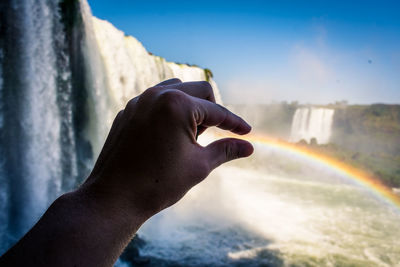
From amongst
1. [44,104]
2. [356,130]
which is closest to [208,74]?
[44,104]

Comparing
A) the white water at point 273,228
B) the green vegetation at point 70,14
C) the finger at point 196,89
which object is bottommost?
the white water at point 273,228

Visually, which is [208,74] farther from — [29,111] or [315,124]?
[315,124]

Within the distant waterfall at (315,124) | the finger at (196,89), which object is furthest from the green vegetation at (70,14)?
the distant waterfall at (315,124)

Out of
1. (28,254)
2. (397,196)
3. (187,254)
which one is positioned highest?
(28,254)

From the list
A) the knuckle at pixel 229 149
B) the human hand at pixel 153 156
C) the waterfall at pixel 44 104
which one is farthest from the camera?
the waterfall at pixel 44 104

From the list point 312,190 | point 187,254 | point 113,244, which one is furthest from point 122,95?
point 312,190

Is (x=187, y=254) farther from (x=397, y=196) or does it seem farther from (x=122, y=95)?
(x=397, y=196)

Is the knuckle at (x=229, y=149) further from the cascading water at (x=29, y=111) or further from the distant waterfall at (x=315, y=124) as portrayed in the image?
the distant waterfall at (x=315, y=124)
